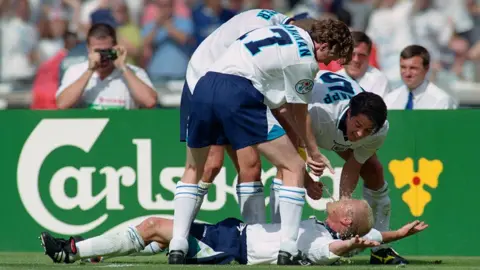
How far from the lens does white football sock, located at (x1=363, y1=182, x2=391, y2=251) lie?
10.9 meters

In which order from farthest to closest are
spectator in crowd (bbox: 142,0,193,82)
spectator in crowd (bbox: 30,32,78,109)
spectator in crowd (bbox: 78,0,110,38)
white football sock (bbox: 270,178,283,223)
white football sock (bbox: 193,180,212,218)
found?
1. spectator in crowd (bbox: 78,0,110,38)
2. spectator in crowd (bbox: 142,0,193,82)
3. spectator in crowd (bbox: 30,32,78,109)
4. white football sock (bbox: 270,178,283,223)
5. white football sock (bbox: 193,180,212,218)

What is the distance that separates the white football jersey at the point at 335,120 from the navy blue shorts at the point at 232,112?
84 cm

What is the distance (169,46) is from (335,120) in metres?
7.46

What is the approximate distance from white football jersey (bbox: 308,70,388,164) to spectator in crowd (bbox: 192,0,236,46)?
6591 millimetres

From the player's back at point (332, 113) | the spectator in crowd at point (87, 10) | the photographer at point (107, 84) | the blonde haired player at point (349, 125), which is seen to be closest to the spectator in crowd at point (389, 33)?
the spectator in crowd at point (87, 10)

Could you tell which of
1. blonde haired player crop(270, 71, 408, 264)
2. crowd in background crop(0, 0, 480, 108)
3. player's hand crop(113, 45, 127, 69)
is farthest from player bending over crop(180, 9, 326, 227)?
crowd in background crop(0, 0, 480, 108)

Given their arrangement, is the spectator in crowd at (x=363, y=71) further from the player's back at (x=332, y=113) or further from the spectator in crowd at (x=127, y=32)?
the spectator in crowd at (x=127, y=32)

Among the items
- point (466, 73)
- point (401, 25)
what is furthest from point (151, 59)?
point (466, 73)

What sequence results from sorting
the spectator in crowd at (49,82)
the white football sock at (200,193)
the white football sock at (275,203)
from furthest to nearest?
the spectator in crowd at (49,82) → the white football sock at (275,203) → the white football sock at (200,193)

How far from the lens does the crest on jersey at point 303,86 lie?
9.31 m

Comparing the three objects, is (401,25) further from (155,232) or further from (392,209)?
(155,232)

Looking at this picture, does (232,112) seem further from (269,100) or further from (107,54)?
(107,54)

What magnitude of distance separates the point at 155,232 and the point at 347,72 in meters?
4.14

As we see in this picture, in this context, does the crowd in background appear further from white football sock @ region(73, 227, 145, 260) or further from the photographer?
white football sock @ region(73, 227, 145, 260)
